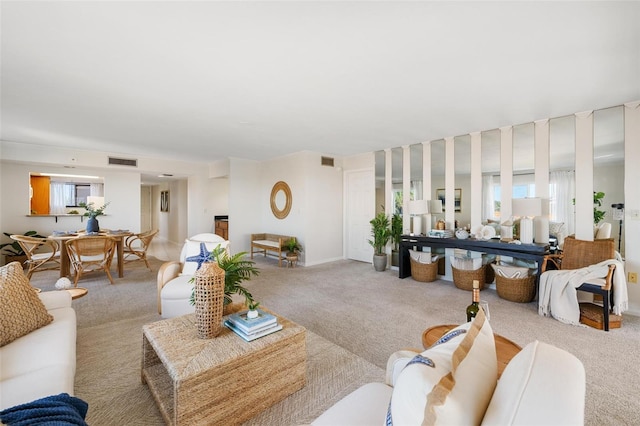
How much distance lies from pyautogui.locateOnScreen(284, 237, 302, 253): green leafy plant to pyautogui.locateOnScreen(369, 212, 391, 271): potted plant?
153 cm

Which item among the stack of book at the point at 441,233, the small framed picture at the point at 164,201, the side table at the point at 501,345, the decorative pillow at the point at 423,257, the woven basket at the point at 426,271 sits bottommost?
the woven basket at the point at 426,271

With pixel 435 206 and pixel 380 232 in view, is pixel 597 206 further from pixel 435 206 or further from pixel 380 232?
pixel 380 232

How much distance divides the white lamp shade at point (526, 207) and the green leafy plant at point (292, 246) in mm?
3810

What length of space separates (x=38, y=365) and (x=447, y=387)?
77.2 inches

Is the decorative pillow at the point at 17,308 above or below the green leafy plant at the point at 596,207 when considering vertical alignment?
below

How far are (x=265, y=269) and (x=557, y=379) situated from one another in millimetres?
5042

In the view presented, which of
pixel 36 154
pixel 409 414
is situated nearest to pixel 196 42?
pixel 409 414

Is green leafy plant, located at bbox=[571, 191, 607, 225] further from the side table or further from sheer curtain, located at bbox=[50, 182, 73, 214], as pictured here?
sheer curtain, located at bbox=[50, 182, 73, 214]

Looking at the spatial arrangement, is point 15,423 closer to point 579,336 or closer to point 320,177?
point 579,336

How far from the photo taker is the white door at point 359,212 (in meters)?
5.94

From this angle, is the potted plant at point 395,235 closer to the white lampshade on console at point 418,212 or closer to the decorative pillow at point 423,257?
the white lampshade on console at point 418,212

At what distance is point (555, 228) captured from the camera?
3.70 metres

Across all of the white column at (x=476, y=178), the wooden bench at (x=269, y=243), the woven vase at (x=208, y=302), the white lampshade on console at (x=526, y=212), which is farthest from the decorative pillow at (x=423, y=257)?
the woven vase at (x=208, y=302)

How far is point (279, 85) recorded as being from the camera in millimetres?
2668
